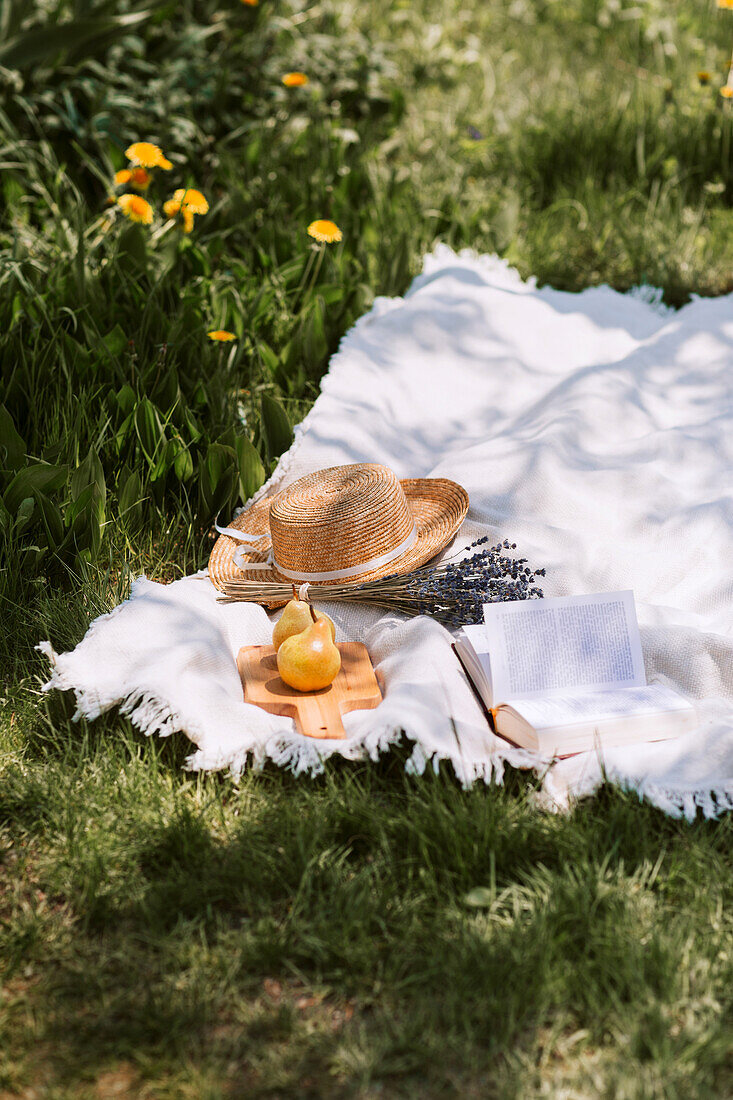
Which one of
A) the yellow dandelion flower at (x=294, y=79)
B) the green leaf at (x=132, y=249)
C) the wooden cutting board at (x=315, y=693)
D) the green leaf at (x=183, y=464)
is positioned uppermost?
the yellow dandelion flower at (x=294, y=79)

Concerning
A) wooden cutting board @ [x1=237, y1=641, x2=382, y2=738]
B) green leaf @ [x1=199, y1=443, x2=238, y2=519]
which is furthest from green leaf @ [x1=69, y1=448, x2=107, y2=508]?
wooden cutting board @ [x1=237, y1=641, x2=382, y2=738]

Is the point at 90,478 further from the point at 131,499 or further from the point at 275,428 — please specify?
the point at 275,428

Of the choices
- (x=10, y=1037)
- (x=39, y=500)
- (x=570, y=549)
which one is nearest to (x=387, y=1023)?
(x=10, y=1037)

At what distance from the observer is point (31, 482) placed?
2.37 metres

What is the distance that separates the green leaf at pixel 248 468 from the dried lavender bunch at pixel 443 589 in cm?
41

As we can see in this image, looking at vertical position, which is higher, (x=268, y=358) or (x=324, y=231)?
(x=324, y=231)

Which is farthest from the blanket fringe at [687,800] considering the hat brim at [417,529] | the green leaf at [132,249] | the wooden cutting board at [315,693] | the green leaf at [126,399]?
the green leaf at [132,249]

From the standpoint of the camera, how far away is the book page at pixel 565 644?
6.58 ft

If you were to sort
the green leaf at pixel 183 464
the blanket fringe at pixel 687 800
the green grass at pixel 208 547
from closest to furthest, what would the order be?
the green grass at pixel 208 547 → the blanket fringe at pixel 687 800 → the green leaf at pixel 183 464

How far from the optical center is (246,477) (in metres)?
2.67

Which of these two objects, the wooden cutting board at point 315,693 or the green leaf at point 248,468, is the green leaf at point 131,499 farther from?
the wooden cutting board at point 315,693

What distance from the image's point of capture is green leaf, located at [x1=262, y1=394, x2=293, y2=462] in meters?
2.86

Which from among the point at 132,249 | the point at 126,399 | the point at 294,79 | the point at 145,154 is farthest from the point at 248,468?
the point at 294,79

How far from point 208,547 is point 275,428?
45 cm
